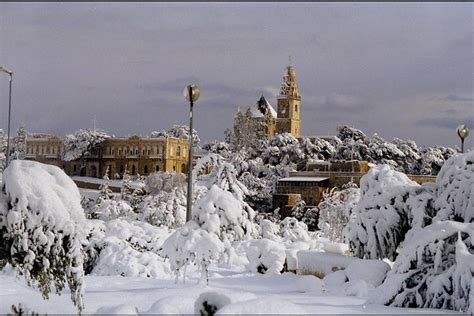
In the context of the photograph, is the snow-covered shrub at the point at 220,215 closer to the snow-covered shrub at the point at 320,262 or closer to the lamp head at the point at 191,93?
the lamp head at the point at 191,93

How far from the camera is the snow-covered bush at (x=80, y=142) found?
66.7 m

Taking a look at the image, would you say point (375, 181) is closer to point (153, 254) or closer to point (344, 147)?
A: point (153, 254)

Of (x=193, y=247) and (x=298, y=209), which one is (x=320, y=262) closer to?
(x=193, y=247)

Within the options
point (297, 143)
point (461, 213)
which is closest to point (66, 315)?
point (461, 213)

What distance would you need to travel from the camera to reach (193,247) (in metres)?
11.2

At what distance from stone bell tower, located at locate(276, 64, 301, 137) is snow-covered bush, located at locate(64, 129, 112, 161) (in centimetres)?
2989

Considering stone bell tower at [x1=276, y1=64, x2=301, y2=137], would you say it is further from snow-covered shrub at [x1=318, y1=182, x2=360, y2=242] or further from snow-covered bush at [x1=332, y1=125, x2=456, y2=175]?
snow-covered shrub at [x1=318, y1=182, x2=360, y2=242]

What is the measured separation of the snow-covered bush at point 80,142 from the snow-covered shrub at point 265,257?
171 ft

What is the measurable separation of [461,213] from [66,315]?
6.70 meters

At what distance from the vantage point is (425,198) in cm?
1271

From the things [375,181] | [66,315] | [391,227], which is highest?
[375,181]

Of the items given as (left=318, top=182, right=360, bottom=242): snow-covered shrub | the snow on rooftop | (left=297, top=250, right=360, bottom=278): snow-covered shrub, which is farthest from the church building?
(left=297, top=250, right=360, bottom=278): snow-covered shrub

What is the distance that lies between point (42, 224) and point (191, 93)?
4790mm

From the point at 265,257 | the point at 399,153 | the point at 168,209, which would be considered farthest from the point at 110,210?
the point at 399,153
